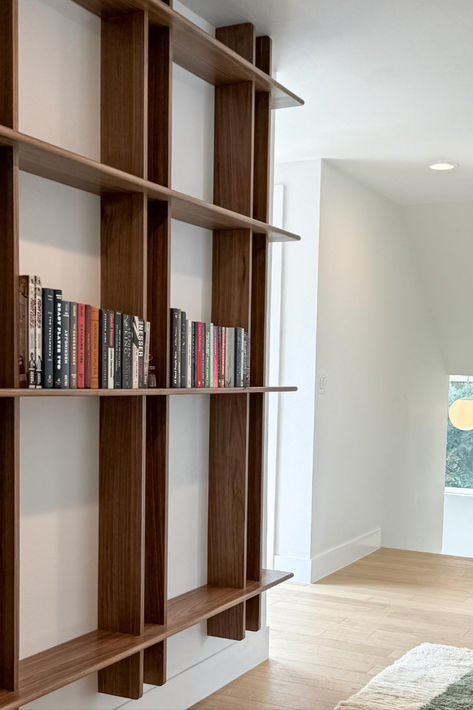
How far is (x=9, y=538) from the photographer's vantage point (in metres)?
1.80

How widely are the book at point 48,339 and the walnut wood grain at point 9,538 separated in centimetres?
11

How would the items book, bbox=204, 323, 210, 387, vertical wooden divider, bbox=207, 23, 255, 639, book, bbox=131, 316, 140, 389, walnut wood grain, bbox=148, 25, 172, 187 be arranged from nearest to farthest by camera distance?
1. book, bbox=131, 316, 140, 389
2. walnut wood grain, bbox=148, 25, 172, 187
3. book, bbox=204, 323, 210, 387
4. vertical wooden divider, bbox=207, 23, 255, 639

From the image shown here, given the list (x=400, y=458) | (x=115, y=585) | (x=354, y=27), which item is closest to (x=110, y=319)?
(x=115, y=585)

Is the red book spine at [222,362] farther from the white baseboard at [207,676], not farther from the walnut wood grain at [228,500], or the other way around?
→ the white baseboard at [207,676]

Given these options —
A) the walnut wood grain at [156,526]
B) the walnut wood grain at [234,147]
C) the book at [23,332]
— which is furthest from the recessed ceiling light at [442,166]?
the book at [23,332]

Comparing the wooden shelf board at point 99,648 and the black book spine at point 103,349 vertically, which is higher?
the black book spine at point 103,349

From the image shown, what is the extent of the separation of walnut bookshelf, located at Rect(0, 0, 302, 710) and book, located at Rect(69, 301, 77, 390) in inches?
2.4

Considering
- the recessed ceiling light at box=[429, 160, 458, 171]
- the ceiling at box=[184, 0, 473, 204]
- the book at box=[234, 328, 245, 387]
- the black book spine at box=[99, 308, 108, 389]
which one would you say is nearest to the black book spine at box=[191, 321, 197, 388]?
the book at box=[234, 328, 245, 387]

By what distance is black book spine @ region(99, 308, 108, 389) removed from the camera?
6.79ft

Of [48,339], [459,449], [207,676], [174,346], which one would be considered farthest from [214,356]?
[459,449]

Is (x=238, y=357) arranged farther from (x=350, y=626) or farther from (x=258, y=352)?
(x=350, y=626)

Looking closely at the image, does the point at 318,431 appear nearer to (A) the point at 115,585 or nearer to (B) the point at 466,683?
(B) the point at 466,683

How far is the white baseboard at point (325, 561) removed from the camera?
14.6 ft

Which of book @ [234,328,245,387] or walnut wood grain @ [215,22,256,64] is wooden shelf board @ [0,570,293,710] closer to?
book @ [234,328,245,387]
